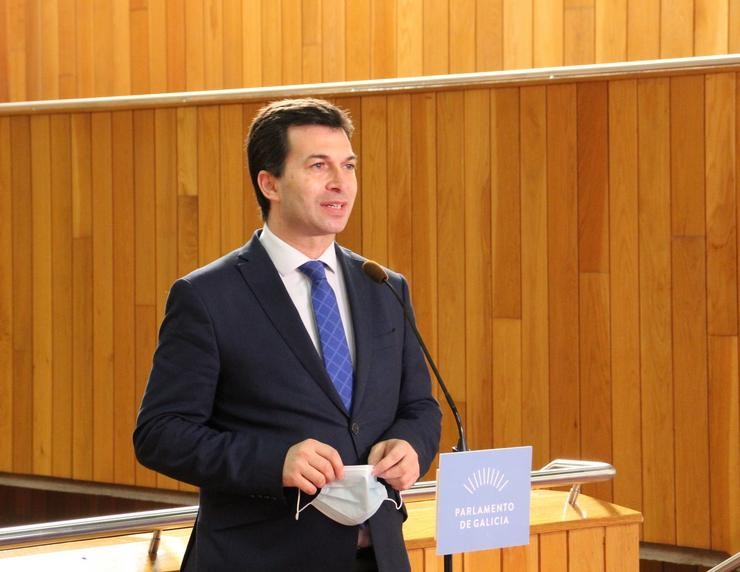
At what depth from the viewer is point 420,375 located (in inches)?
56.9

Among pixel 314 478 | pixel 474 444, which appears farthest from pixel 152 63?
pixel 314 478

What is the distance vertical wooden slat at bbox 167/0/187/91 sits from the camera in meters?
3.67

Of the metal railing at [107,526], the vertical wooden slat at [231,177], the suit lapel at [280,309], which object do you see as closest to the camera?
the suit lapel at [280,309]

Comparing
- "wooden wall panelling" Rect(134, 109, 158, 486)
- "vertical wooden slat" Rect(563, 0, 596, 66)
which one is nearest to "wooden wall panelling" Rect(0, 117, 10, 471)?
"wooden wall panelling" Rect(134, 109, 158, 486)

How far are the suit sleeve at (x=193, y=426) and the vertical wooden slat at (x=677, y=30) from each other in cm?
206

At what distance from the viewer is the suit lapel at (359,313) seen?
52.8 inches

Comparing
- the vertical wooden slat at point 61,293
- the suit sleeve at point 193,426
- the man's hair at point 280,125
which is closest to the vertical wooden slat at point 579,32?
the vertical wooden slat at point 61,293

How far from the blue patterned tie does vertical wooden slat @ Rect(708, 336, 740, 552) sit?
1.86 meters

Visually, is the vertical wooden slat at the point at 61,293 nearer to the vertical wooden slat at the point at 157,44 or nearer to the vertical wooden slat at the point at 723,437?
the vertical wooden slat at the point at 157,44

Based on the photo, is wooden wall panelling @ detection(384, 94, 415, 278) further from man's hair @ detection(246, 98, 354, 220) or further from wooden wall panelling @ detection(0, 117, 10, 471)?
man's hair @ detection(246, 98, 354, 220)

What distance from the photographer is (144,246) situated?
3.72 metres

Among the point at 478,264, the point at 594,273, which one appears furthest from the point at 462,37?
the point at 594,273

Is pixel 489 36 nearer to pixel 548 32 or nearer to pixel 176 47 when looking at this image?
pixel 548 32

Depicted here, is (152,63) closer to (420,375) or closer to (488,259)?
(488,259)
